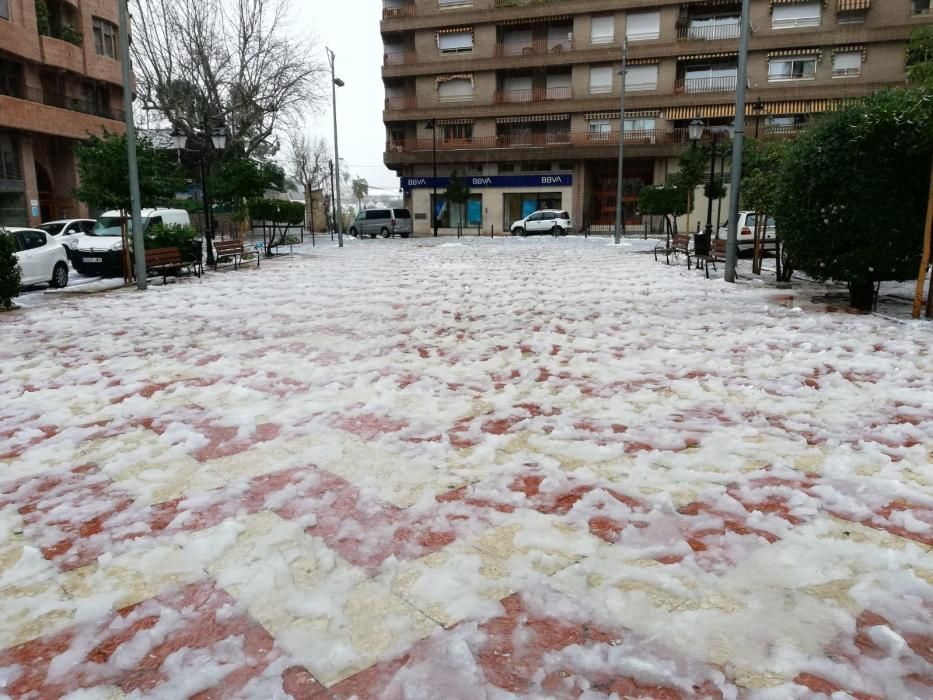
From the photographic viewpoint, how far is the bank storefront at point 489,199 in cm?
4744

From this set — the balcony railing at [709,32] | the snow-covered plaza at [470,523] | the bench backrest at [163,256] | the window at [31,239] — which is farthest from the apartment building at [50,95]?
the balcony railing at [709,32]

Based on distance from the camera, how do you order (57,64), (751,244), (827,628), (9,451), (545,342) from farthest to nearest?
(57,64)
(751,244)
(545,342)
(9,451)
(827,628)

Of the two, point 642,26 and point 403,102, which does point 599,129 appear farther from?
point 403,102

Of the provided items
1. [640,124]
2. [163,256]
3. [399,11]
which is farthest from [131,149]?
[399,11]

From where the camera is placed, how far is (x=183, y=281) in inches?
658

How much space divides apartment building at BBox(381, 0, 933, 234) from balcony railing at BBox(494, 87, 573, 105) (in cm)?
9

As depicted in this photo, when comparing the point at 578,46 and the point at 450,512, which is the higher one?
the point at 578,46

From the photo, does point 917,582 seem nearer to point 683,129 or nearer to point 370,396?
point 370,396

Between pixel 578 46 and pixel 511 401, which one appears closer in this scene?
pixel 511 401

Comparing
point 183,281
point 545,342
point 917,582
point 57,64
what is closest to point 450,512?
point 917,582

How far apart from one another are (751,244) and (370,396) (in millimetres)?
17928

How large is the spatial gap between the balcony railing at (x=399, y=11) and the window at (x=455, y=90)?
5048mm

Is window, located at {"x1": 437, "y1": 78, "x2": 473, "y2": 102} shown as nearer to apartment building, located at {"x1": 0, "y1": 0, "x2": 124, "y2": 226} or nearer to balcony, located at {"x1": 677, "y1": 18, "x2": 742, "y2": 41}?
balcony, located at {"x1": 677, "y1": 18, "x2": 742, "y2": 41}

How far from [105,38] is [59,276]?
2696cm
